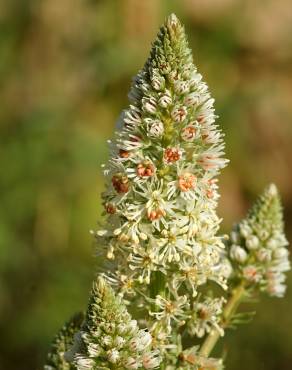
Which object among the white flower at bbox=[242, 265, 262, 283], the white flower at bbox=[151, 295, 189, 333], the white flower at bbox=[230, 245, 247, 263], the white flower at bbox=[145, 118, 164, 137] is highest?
the white flower at bbox=[145, 118, 164, 137]

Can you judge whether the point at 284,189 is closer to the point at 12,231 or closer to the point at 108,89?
the point at 108,89

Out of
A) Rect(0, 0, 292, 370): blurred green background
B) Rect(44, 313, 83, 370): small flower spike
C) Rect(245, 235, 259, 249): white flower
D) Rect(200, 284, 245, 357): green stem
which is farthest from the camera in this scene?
Rect(0, 0, 292, 370): blurred green background

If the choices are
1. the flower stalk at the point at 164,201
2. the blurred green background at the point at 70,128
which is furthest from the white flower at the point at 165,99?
the blurred green background at the point at 70,128

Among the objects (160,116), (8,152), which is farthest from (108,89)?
(160,116)

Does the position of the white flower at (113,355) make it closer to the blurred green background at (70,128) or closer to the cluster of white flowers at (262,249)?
the cluster of white flowers at (262,249)

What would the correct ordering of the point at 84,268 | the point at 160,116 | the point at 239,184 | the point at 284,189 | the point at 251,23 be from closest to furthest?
the point at 160,116 < the point at 84,268 < the point at 251,23 < the point at 239,184 < the point at 284,189

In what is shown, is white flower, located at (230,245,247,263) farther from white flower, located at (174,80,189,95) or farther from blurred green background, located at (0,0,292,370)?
blurred green background, located at (0,0,292,370)

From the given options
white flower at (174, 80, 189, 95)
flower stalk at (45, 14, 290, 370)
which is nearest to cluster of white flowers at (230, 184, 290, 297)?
flower stalk at (45, 14, 290, 370)
